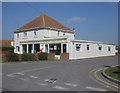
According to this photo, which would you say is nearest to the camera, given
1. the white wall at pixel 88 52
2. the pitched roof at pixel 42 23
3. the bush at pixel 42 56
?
the bush at pixel 42 56

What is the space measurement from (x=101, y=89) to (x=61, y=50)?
2899cm

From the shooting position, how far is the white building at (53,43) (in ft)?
128

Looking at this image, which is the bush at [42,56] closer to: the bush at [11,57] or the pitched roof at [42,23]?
the bush at [11,57]

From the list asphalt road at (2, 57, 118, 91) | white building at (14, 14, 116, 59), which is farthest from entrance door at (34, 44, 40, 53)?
Answer: asphalt road at (2, 57, 118, 91)

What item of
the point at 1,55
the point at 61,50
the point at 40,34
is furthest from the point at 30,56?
the point at 40,34

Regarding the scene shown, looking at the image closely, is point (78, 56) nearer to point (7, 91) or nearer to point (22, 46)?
point (22, 46)

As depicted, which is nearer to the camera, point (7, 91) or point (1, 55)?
point (7, 91)

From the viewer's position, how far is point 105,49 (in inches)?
1925

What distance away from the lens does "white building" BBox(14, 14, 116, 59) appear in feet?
128

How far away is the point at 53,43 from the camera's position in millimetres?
41000

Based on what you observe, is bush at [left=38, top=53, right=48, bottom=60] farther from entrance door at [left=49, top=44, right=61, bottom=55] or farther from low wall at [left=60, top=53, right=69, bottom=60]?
entrance door at [left=49, top=44, right=61, bottom=55]

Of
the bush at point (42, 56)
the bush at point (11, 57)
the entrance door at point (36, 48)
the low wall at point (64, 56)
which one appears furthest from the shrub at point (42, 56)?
the entrance door at point (36, 48)

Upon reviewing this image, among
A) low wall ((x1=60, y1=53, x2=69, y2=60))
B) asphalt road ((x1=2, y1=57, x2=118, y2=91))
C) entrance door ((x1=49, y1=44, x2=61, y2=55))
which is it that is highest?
entrance door ((x1=49, y1=44, x2=61, y2=55))

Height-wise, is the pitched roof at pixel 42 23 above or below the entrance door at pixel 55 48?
above
